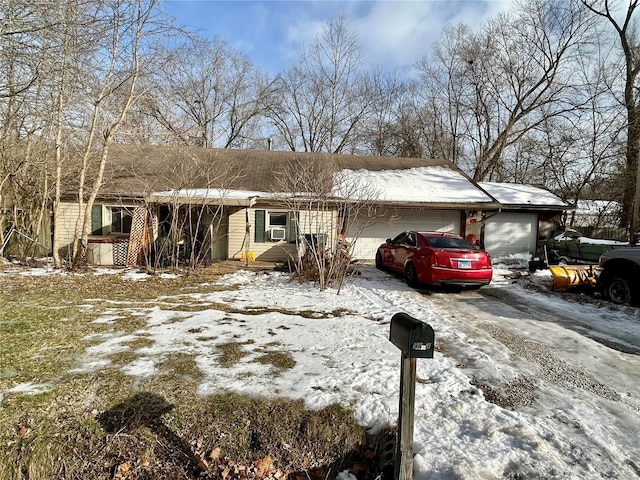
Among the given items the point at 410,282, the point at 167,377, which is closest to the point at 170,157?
the point at 410,282

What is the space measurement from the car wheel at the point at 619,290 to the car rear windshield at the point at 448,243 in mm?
2753

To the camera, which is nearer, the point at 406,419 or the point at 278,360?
the point at 406,419

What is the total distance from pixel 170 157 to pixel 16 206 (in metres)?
→ 5.61

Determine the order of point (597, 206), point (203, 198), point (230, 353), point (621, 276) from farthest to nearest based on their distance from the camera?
1. point (597, 206)
2. point (203, 198)
3. point (621, 276)
4. point (230, 353)

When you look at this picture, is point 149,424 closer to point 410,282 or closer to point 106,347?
point 106,347

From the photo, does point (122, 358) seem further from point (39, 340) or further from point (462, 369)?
point (462, 369)

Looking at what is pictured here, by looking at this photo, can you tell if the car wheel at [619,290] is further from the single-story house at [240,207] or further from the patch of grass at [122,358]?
the patch of grass at [122,358]

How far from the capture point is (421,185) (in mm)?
15742

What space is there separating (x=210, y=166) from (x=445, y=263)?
34.7 ft

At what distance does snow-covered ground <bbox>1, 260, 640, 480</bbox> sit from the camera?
2.61 metres

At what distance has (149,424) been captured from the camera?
2.85m

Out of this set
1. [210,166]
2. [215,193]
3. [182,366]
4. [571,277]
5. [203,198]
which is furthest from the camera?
[210,166]

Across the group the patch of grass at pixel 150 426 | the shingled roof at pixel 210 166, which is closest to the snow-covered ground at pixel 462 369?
the patch of grass at pixel 150 426

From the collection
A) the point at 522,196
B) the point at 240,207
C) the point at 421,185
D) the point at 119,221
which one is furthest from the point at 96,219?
the point at 522,196
